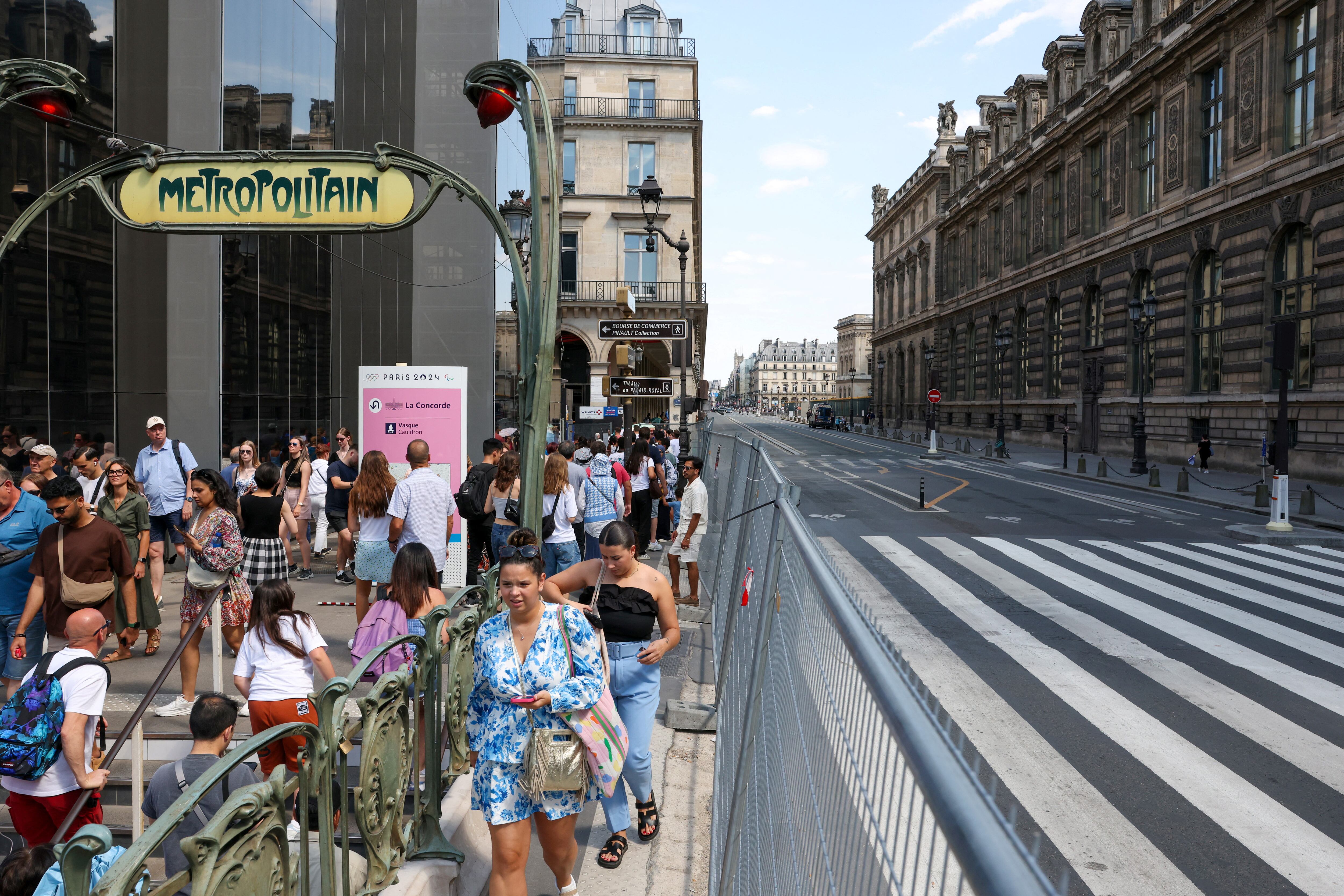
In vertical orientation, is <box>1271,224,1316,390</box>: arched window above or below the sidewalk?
above

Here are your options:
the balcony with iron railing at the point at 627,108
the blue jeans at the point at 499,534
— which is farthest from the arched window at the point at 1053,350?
the blue jeans at the point at 499,534

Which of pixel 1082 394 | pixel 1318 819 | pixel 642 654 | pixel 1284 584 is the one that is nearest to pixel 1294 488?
pixel 1284 584

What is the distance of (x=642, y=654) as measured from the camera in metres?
4.99

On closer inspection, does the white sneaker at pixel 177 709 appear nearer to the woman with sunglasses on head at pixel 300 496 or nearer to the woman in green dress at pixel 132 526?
the woman in green dress at pixel 132 526

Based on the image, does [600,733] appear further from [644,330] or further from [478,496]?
[644,330]

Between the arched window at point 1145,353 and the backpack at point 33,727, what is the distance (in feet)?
121

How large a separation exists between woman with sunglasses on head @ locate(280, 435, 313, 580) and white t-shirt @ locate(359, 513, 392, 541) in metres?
3.85

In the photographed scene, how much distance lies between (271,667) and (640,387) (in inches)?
545

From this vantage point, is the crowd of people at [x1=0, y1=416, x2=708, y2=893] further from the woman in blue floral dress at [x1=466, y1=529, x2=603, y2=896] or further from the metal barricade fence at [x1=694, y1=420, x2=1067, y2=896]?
the metal barricade fence at [x1=694, y1=420, x2=1067, y2=896]

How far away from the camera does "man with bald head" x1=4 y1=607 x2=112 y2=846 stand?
439 cm

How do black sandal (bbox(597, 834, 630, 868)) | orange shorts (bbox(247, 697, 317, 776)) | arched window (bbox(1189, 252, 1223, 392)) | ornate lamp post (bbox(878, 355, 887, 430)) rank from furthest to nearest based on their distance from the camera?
ornate lamp post (bbox(878, 355, 887, 430)) → arched window (bbox(1189, 252, 1223, 392)) → orange shorts (bbox(247, 697, 317, 776)) → black sandal (bbox(597, 834, 630, 868))

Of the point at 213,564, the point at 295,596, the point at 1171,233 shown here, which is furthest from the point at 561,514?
the point at 1171,233

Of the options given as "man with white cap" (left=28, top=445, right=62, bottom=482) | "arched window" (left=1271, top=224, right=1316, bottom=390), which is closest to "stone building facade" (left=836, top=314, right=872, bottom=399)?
"arched window" (left=1271, top=224, right=1316, bottom=390)

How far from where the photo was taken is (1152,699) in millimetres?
7453
